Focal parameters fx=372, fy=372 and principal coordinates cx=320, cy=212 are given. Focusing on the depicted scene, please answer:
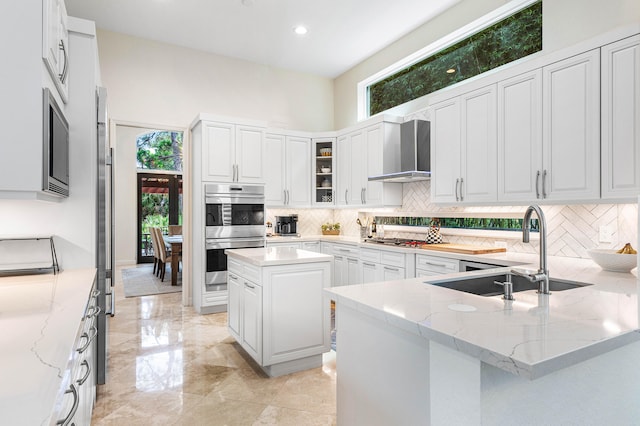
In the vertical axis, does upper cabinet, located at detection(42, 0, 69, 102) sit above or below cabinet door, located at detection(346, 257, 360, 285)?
above

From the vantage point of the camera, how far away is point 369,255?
14.3ft

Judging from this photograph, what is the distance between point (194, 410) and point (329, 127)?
15.8 ft

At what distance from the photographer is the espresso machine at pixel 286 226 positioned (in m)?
5.43

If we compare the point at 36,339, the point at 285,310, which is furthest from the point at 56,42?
the point at 285,310

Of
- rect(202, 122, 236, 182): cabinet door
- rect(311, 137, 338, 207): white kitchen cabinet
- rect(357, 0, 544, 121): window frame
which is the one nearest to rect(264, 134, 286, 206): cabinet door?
rect(311, 137, 338, 207): white kitchen cabinet

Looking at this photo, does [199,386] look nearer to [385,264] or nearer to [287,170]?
[385,264]

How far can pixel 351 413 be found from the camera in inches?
62.4

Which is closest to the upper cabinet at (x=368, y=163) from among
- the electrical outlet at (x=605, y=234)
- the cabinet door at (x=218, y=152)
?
the cabinet door at (x=218, y=152)

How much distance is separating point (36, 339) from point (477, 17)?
14.6 feet

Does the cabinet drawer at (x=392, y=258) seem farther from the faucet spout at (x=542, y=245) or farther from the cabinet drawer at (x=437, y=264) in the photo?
the faucet spout at (x=542, y=245)

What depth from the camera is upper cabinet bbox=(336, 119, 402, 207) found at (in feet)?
15.1

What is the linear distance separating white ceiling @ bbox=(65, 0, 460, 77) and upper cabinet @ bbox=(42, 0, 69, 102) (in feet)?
7.44

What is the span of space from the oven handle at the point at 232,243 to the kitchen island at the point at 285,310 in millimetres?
1625

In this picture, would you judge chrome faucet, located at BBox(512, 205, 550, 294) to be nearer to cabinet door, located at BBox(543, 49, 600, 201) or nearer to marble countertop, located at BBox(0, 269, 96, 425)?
cabinet door, located at BBox(543, 49, 600, 201)
